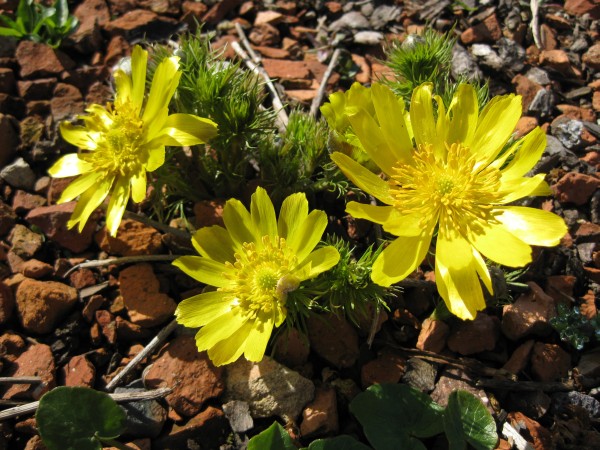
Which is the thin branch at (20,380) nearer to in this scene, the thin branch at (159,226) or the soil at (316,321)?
the soil at (316,321)

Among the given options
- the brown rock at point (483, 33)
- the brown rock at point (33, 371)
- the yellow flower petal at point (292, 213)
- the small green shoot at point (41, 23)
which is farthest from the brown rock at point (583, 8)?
the brown rock at point (33, 371)

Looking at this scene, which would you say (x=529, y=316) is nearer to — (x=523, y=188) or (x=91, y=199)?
(x=523, y=188)

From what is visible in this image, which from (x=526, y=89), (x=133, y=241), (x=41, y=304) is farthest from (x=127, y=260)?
(x=526, y=89)

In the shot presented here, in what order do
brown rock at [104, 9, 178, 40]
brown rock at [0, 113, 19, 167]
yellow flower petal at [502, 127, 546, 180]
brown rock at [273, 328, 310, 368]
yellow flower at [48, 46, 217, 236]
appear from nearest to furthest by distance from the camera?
yellow flower petal at [502, 127, 546, 180] < yellow flower at [48, 46, 217, 236] < brown rock at [273, 328, 310, 368] < brown rock at [0, 113, 19, 167] < brown rock at [104, 9, 178, 40]

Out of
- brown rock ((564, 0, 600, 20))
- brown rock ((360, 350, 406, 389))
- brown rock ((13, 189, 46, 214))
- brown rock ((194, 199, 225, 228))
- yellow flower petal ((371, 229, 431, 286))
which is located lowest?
brown rock ((360, 350, 406, 389))

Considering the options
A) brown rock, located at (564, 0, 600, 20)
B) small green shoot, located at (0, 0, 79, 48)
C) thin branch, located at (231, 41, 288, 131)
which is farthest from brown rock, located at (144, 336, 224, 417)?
brown rock, located at (564, 0, 600, 20)

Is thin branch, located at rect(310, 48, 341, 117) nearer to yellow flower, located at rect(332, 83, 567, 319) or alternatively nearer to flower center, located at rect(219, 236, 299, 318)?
yellow flower, located at rect(332, 83, 567, 319)
